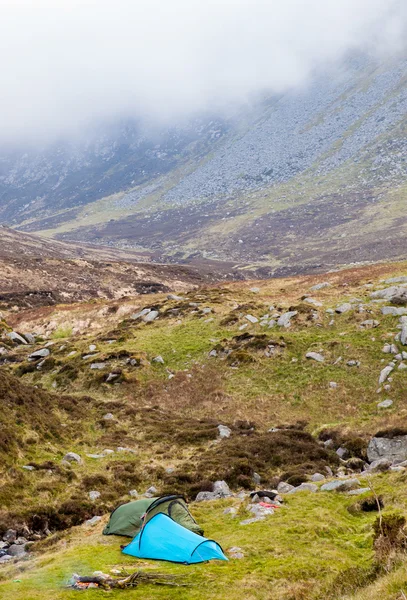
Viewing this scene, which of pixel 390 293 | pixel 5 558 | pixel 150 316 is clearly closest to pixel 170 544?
pixel 5 558

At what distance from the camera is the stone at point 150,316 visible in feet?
151

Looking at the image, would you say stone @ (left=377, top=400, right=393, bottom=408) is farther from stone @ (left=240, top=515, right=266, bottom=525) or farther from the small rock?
the small rock

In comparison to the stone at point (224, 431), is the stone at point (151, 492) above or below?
above

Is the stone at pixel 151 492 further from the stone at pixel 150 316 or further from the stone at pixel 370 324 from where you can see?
the stone at pixel 150 316

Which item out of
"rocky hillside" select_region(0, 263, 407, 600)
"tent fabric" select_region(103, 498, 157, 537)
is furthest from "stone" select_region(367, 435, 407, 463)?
"tent fabric" select_region(103, 498, 157, 537)

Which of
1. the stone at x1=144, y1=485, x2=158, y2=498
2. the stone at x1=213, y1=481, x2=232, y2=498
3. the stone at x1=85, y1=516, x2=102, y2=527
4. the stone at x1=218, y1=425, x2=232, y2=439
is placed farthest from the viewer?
the stone at x1=218, y1=425, x2=232, y2=439

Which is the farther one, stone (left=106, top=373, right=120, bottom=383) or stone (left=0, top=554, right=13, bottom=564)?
stone (left=106, top=373, right=120, bottom=383)

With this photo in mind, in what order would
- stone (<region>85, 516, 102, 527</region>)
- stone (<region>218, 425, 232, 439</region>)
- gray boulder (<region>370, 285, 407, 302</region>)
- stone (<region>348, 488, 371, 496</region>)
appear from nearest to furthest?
stone (<region>348, 488, 371, 496</region>) < stone (<region>85, 516, 102, 527</region>) < stone (<region>218, 425, 232, 439</region>) < gray boulder (<region>370, 285, 407, 302</region>)

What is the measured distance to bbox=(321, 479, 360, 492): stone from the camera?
16.5 meters

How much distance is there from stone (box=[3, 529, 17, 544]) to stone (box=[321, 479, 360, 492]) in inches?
413

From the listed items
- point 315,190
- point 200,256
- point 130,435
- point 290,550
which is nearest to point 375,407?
point 130,435

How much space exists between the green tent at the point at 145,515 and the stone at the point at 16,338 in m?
37.7

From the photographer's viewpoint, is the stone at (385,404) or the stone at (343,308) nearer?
the stone at (385,404)

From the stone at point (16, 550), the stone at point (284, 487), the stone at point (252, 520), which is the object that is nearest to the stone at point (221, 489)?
the stone at point (284, 487)
